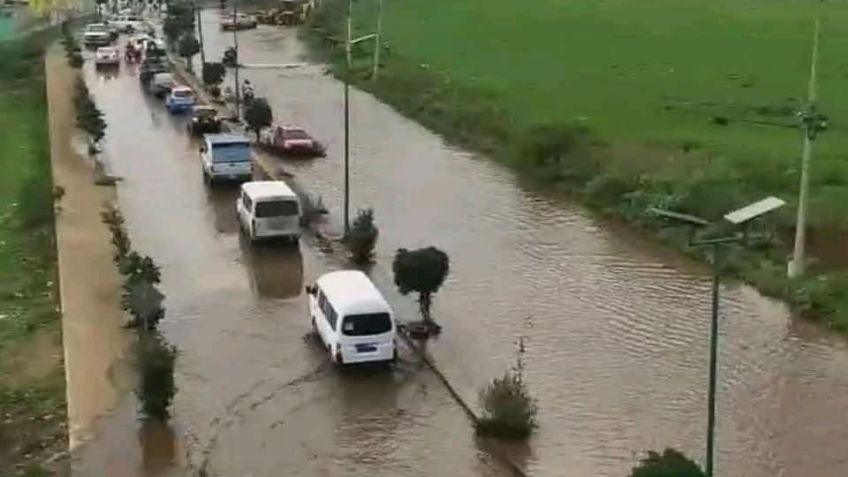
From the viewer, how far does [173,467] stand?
562 inches

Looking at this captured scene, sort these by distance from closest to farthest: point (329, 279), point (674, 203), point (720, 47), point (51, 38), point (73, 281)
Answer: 1. point (329, 279)
2. point (73, 281)
3. point (674, 203)
4. point (720, 47)
5. point (51, 38)

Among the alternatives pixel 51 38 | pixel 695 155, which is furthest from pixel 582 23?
pixel 695 155

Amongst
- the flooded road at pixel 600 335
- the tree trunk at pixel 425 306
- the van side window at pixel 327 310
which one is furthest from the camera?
the tree trunk at pixel 425 306

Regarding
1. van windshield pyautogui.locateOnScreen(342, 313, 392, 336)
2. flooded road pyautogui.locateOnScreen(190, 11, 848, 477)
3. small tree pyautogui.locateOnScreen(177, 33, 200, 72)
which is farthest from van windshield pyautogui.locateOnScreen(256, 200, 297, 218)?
small tree pyautogui.locateOnScreen(177, 33, 200, 72)

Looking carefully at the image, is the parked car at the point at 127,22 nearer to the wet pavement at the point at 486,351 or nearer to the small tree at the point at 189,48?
the small tree at the point at 189,48

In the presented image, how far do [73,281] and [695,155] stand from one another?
13.0m

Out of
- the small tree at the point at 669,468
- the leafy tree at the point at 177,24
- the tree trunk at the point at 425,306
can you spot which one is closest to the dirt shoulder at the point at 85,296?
the tree trunk at the point at 425,306

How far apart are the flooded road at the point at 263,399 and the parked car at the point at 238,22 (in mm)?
35297

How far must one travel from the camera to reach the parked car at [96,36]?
174ft

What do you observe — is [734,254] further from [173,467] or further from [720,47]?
[720,47]

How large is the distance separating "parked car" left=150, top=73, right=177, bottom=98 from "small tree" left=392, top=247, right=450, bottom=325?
75.6 feet

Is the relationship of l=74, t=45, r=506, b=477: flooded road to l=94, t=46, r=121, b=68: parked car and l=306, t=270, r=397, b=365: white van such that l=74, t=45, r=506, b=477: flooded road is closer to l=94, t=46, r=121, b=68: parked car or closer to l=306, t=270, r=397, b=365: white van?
l=306, t=270, r=397, b=365: white van

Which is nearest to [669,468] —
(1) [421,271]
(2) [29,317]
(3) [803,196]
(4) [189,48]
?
(1) [421,271]

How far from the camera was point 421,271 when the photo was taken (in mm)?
18297
